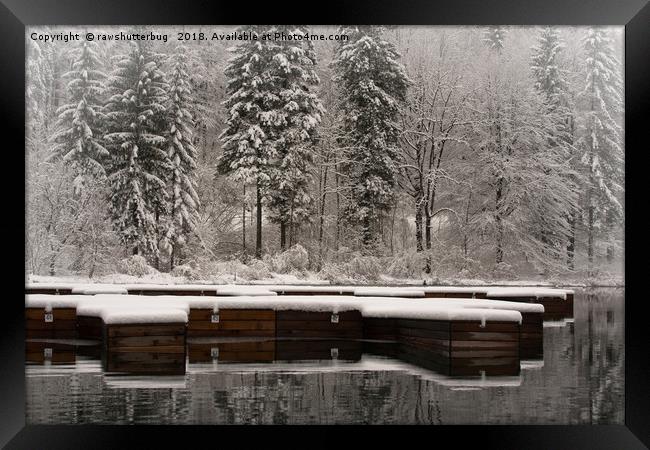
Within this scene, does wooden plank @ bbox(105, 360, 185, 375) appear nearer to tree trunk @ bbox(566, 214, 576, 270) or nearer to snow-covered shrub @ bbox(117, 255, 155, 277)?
snow-covered shrub @ bbox(117, 255, 155, 277)

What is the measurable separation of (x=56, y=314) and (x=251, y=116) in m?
15.9

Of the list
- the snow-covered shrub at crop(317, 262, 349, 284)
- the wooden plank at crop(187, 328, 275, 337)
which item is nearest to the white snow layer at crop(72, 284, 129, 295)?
the wooden plank at crop(187, 328, 275, 337)

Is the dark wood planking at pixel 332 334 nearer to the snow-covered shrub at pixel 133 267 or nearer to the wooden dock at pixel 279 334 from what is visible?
the wooden dock at pixel 279 334

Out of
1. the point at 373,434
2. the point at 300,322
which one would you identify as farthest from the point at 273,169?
the point at 373,434

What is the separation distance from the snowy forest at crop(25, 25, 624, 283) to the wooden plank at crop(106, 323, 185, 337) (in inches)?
620

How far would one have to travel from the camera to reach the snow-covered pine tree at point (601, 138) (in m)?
28.7

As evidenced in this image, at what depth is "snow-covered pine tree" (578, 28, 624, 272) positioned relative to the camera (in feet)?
94.2

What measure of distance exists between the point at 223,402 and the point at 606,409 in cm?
297
